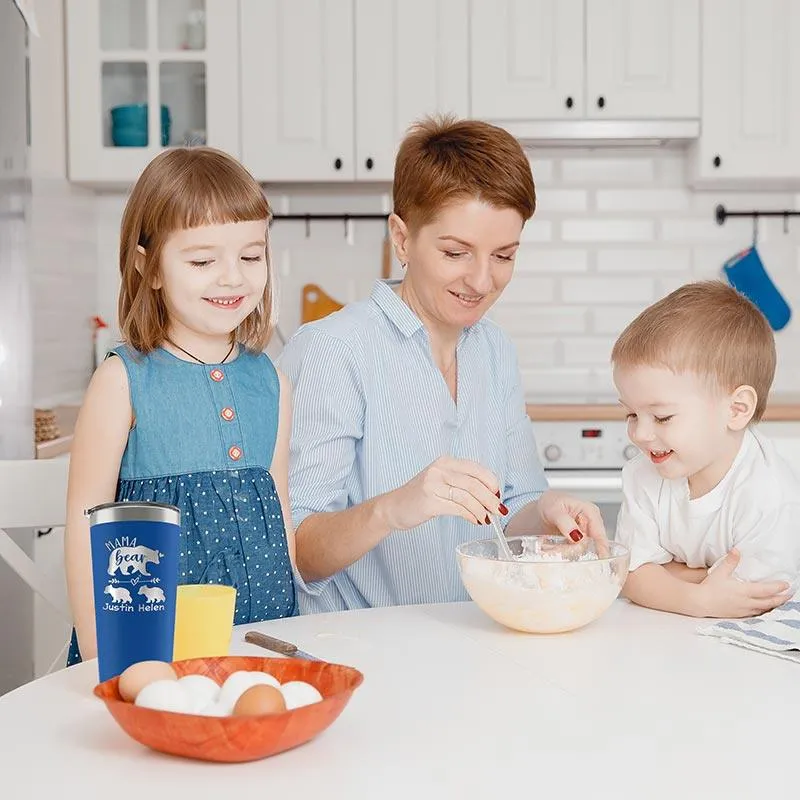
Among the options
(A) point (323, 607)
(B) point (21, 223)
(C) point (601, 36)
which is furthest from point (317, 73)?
(A) point (323, 607)

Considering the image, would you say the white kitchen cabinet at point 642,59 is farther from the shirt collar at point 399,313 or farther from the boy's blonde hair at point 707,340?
the boy's blonde hair at point 707,340

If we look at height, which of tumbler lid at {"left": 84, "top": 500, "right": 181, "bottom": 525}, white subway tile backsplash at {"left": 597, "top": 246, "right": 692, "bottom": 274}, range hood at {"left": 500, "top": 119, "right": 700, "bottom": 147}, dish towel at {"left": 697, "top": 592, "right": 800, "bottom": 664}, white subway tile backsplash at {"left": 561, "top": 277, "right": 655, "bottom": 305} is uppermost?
range hood at {"left": 500, "top": 119, "right": 700, "bottom": 147}

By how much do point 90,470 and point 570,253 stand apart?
2.76m

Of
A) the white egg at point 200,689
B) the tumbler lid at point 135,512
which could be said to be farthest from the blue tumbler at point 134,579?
the white egg at point 200,689

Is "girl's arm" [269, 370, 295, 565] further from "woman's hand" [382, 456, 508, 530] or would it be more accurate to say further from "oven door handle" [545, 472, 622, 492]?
"oven door handle" [545, 472, 622, 492]

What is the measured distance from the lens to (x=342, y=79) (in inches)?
143

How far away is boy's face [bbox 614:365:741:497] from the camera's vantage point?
1.55 m

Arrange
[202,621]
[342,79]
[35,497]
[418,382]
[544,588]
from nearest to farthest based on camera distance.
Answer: [202,621]
[544,588]
[35,497]
[418,382]
[342,79]

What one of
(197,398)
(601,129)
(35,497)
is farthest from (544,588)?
(601,129)

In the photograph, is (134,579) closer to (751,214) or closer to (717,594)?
(717,594)

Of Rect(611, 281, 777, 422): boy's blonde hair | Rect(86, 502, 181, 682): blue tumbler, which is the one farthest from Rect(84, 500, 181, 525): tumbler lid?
Rect(611, 281, 777, 422): boy's blonde hair

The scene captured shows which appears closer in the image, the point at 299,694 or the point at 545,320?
the point at 299,694

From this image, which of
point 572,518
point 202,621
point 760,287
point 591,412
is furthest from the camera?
point 760,287

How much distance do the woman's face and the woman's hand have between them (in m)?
0.51
